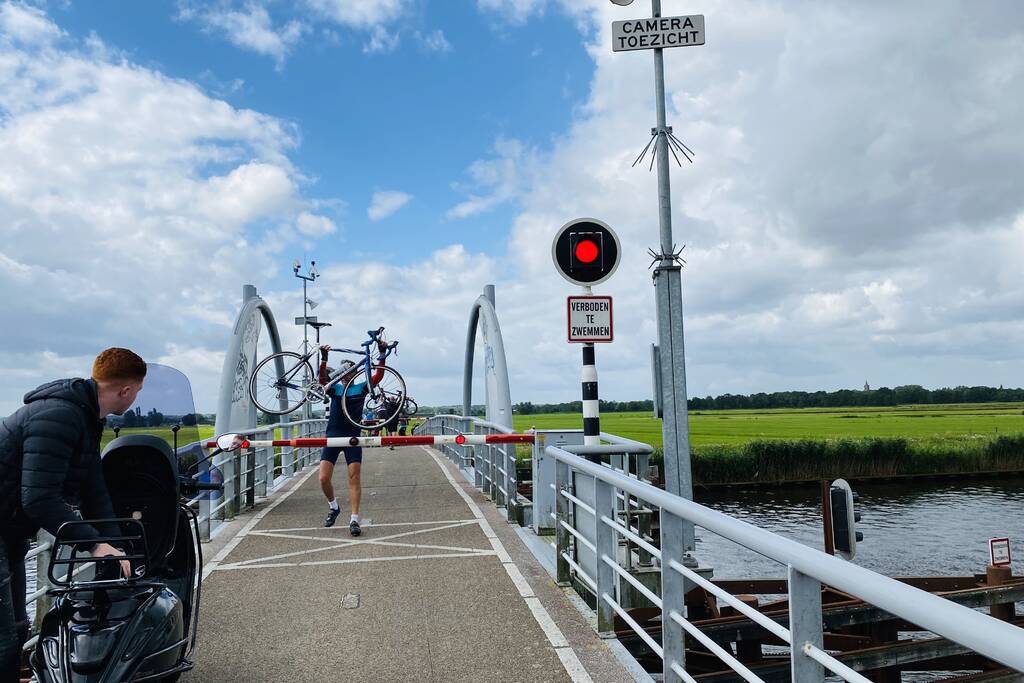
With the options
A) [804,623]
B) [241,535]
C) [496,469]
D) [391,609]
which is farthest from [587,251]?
[241,535]

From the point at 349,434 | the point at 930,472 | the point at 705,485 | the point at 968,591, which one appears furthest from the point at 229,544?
the point at 930,472

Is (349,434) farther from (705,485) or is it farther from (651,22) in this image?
(705,485)

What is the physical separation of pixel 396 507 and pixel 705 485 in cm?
3449

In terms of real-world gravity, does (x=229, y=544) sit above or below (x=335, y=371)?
below

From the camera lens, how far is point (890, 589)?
1924 millimetres

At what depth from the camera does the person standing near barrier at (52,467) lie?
9.71 feet

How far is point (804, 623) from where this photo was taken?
2508 millimetres

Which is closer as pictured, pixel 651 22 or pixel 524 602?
pixel 524 602

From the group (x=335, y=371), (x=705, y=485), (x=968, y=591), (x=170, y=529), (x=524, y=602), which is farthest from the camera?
(x=705, y=485)

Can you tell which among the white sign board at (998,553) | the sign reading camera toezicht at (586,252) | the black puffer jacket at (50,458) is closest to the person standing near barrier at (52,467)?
the black puffer jacket at (50,458)

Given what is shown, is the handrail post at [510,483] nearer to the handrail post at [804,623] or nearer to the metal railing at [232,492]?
the metal railing at [232,492]

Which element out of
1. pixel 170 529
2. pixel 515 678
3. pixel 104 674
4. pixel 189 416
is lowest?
pixel 515 678

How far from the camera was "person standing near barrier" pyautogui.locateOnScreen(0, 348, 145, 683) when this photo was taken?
2.96 metres

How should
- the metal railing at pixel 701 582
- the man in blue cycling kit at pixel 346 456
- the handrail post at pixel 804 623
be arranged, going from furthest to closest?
1. the man in blue cycling kit at pixel 346 456
2. the handrail post at pixel 804 623
3. the metal railing at pixel 701 582
